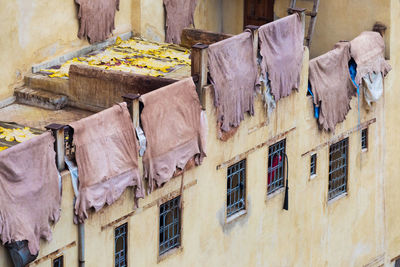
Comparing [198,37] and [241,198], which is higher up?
[198,37]

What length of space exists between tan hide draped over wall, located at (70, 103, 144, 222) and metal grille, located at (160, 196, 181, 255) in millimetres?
1503

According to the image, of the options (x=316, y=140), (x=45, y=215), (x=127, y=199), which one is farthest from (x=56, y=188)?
(x=316, y=140)

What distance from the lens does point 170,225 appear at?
80.4 feet

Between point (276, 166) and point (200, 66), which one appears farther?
point (276, 166)

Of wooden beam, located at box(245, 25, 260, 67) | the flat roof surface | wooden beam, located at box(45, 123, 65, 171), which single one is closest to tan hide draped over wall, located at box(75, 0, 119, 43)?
the flat roof surface

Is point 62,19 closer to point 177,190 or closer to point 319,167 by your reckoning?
point 177,190

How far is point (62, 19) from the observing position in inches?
1069

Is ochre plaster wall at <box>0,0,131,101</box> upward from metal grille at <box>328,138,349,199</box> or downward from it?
upward

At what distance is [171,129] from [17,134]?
312 centimetres

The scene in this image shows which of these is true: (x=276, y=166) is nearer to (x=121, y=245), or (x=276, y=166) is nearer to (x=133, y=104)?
(x=121, y=245)

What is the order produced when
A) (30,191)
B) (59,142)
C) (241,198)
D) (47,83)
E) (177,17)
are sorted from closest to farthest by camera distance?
(30,191)
(59,142)
(47,83)
(241,198)
(177,17)

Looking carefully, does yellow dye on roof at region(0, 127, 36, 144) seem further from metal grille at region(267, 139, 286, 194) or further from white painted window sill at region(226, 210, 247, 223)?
metal grille at region(267, 139, 286, 194)

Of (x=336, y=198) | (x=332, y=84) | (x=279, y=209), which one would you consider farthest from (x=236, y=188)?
(x=336, y=198)

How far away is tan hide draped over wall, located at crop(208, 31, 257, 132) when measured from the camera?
24406 millimetres
